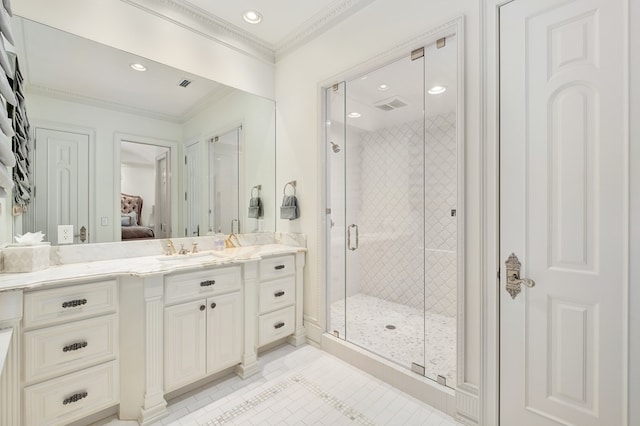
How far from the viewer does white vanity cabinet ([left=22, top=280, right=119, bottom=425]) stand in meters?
1.40

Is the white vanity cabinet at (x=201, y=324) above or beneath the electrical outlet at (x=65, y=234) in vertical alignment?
beneath

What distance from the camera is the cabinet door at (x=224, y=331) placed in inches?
78.1

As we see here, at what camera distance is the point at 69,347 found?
59.0 inches

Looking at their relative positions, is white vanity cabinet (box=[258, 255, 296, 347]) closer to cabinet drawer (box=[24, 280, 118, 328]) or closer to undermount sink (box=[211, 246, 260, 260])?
undermount sink (box=[211, 246, 260, 260])

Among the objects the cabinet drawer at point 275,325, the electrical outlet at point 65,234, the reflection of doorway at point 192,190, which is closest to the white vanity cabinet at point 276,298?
the cabinet drawer at point 275,325

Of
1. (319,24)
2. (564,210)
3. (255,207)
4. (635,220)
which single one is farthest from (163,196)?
(635,220)

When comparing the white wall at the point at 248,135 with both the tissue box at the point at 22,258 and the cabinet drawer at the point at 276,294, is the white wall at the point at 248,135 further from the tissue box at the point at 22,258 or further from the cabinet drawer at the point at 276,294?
the tissue box at the point at 22,258

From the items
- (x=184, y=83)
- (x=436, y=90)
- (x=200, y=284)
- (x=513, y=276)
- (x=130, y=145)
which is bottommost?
(x=200, y=284)

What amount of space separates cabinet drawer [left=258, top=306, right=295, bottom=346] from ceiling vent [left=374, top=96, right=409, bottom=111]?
7.31 feet

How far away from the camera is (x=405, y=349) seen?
2416mm

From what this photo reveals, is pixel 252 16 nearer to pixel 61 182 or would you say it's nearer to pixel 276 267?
pixel 61 182

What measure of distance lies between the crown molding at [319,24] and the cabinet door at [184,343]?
7.89 feet

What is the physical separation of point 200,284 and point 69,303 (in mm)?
664

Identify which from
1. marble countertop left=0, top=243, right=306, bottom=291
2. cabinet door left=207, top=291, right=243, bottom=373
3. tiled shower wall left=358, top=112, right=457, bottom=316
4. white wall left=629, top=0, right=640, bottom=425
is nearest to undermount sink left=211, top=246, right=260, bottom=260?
marble countertop left=0, top=243, right=306, bottom=291
